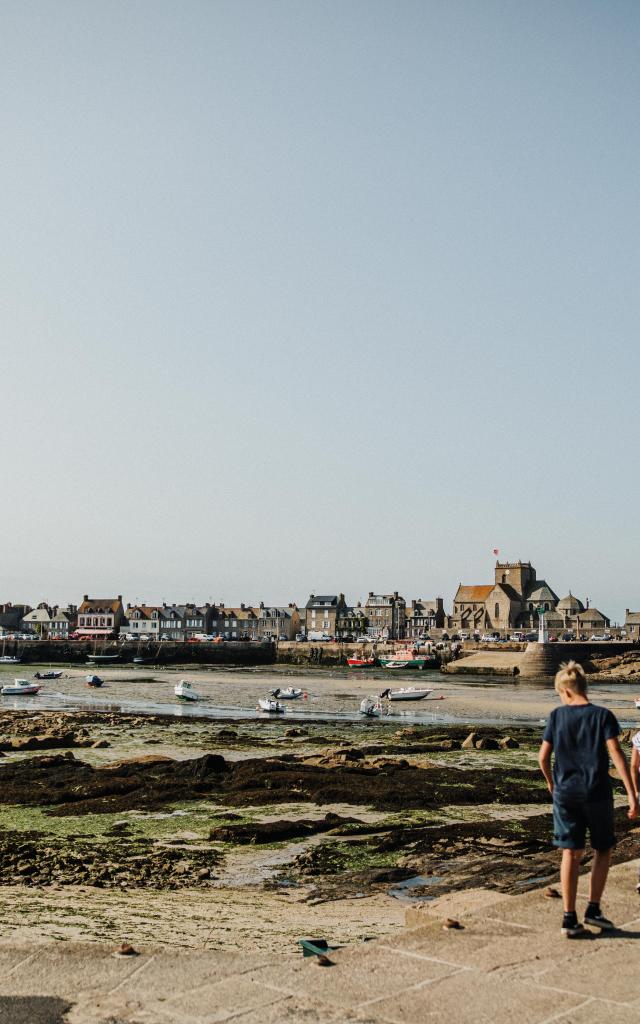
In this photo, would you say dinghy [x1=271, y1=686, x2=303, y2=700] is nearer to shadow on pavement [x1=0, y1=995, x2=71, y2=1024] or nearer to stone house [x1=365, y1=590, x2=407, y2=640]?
→ shadow on pavement [x1=0, y1=995, x2=71, y2=1024]

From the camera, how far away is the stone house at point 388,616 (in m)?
174

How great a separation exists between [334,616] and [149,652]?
2343 inches

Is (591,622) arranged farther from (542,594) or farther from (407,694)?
(407,694)

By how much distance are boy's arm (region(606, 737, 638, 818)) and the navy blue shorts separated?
30cm

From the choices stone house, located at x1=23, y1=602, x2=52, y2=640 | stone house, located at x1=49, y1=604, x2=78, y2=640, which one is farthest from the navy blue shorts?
stone house, located at x1=23, y1=602, x2=52, y2=640

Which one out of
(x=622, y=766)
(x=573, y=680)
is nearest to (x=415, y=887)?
(x=622, y=766)

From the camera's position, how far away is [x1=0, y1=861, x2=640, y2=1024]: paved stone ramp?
17.2ft

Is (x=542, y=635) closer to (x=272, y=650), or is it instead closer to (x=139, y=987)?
(x=272, y=650)

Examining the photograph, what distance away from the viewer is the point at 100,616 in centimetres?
17438

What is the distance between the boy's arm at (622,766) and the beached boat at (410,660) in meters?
98.9

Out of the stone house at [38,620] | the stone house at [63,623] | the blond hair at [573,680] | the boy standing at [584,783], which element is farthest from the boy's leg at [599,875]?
the stone house at [38,620]

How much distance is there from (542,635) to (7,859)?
285ft

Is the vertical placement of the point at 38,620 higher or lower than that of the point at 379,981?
higher

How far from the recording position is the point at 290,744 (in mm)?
35688
